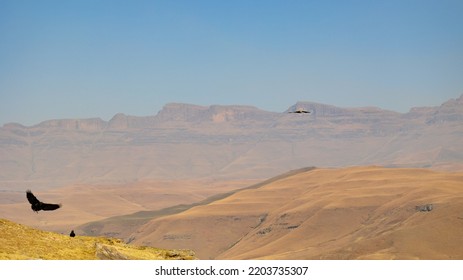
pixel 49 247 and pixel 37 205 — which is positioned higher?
pixel 37 205

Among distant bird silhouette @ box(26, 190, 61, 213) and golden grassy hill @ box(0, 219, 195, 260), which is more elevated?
distant bird silhouette @ box(26, 190, 61, 213)

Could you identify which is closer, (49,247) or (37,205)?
(37,205)

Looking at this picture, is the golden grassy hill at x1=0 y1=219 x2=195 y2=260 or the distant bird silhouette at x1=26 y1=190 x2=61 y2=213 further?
the golden grassy hill at x1=0 y1=219 x2=195 y2=260

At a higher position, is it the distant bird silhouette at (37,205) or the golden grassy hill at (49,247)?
the distant bird silhouette at (37,205)

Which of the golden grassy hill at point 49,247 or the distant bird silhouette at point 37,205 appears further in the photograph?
the golden grassy hill at point 49,247
